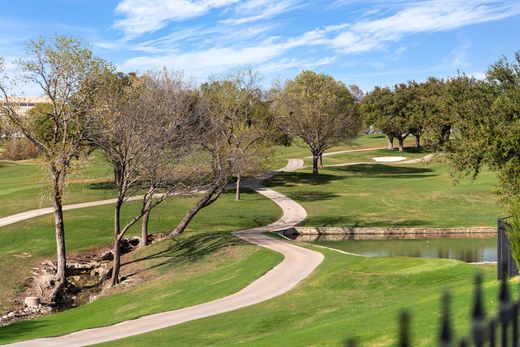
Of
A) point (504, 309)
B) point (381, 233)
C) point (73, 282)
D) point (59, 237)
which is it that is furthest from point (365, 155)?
point (504, 309)

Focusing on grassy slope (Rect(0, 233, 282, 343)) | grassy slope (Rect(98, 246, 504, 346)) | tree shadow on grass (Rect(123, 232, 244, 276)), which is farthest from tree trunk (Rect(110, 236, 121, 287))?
grassy slope (Rect(98, 246, 504, 346))

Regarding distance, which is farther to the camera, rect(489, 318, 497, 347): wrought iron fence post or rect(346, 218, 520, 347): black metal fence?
rect(489, 318, 497, 347): wrought iron fence post

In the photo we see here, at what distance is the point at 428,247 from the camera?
38188mm

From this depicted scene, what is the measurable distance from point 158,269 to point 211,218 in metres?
14.7

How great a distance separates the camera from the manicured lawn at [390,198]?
46.0m

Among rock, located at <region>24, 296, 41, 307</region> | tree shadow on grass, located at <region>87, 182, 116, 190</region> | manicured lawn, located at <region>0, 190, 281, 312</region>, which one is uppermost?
tree shadow on grass, located at <region>87, 182, 116, 190</region>

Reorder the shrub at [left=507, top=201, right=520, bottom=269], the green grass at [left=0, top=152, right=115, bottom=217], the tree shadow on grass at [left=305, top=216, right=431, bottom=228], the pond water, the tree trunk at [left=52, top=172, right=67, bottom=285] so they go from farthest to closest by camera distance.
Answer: the green grass at [left=0, top=152, right=115, bottom=217], the tree shadow on grass at [left=305, top=216, right=431, bottom=228], the pond water, the tree trunk at [left=52, top=172, right=67, bottom=285], the shrub at [left=507, top=201, right=520, bottom=269]

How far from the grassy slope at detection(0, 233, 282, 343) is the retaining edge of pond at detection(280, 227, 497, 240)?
32.5 feet

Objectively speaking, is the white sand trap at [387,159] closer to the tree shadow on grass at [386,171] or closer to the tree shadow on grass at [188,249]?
the tree shadow on grass at [386,171]

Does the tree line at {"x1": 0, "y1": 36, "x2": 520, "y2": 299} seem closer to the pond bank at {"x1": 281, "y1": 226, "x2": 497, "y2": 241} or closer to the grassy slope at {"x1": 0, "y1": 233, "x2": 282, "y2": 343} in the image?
the grassy slope at {"x1": 0, "y1": 233, "x2": 282, "y2": 343}

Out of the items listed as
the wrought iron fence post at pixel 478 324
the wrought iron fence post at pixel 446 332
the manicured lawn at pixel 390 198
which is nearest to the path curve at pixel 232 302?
the manicured lawn at pixel 390 198

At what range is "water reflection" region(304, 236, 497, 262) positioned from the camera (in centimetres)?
3556

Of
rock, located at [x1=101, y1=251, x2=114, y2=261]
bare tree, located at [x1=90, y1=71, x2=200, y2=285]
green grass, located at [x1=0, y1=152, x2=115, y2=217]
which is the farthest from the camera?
green grass, located at [x1=0, y1=152, x2=115, y2=217]

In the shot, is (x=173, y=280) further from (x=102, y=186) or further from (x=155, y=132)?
(x=102, y=186)
